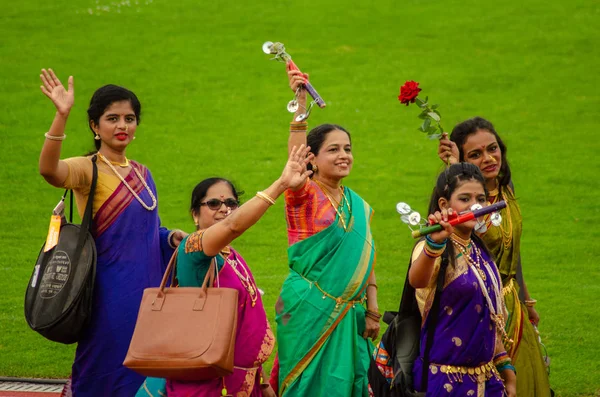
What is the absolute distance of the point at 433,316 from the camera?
15.1 ft

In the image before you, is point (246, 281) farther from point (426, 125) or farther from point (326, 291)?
point (426, 125)

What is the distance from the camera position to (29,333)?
342 inches

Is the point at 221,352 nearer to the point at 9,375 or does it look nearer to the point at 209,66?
the point at 9,375

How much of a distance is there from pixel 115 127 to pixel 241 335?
1.38 m

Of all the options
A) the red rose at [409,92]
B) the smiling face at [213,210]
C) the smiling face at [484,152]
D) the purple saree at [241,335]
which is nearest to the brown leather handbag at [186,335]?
the purple saree at [241,335]

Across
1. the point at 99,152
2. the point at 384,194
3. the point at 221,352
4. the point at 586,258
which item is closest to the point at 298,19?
the point at 384,194

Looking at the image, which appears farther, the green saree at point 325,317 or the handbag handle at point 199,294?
the green saree at point 325,317

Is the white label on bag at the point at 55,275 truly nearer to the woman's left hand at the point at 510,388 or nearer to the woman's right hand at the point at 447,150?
the woman's right hand at the point at 447,150

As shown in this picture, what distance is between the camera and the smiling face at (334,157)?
5.72m

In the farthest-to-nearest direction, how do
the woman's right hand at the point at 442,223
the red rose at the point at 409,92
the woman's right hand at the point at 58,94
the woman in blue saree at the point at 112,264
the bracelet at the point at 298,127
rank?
the red rose at the point at 409,92 → the bracelet at the point at 298,127 → the woman in blue saree at the point at 112,264 → the woman's right hand at the point at 58,94 → the woman's right hand at the point at 442,223

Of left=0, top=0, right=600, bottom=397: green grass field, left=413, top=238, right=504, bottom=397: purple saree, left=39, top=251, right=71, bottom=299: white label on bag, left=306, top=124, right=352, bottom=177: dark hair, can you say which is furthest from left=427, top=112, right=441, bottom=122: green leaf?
left=0, top=0, right=600, bottom=397: green grass field

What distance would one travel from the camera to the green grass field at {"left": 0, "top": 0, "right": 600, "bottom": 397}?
1049cm

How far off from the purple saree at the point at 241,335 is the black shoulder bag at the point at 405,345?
57 cm

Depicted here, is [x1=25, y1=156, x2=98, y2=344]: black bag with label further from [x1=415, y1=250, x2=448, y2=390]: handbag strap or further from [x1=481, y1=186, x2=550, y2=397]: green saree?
[x1=481, y1=186, x2=550, y2=397]: green saree
